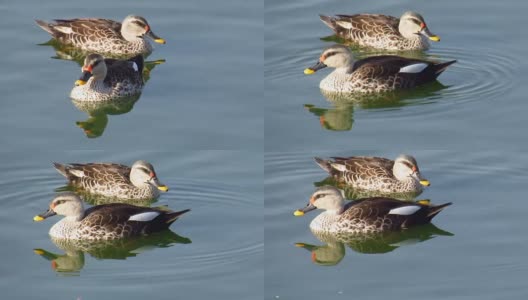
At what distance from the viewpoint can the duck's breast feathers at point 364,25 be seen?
25.2 metres

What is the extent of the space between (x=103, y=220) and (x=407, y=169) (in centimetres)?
396

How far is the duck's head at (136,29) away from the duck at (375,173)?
167 inches

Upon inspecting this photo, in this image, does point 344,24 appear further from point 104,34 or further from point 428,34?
point 104,34

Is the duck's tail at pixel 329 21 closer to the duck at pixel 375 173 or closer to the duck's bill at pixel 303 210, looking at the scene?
the duck at pixel 375 173

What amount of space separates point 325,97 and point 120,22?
433 cm

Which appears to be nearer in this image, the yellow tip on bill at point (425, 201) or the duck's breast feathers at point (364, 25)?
the yellow tip on bill at point (425, 201)

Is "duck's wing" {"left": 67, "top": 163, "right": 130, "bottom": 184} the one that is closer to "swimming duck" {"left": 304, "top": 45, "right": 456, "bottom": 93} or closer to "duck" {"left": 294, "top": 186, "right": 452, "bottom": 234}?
"duck" {"left": 294, "top": 186, "right": 452, "bottom": 234}

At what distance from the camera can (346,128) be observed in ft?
71.8

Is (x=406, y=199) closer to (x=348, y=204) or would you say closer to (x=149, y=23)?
(x=348, y=204)

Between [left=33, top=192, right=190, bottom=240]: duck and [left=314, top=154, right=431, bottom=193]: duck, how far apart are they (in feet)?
8.05

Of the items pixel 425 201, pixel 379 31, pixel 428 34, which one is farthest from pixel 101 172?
pixel 428 34

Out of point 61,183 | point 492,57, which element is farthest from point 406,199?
point 61,183

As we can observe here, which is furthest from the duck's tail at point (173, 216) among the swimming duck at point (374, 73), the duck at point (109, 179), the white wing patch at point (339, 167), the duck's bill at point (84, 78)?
the swimming duck at point (374, 73)

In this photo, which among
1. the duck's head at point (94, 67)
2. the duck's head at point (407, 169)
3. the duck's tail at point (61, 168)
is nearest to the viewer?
the duck's head at point (407, 169)
